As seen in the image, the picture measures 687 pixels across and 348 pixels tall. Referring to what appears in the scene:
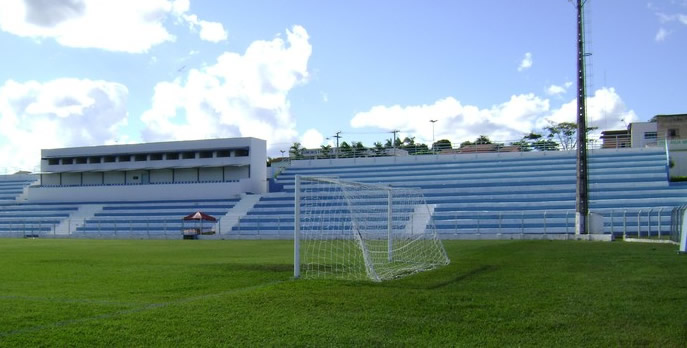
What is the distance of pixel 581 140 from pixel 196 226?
1988 cm

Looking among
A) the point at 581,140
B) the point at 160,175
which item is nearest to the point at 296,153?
the point at 160,175

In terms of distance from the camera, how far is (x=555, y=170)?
34.9 metres

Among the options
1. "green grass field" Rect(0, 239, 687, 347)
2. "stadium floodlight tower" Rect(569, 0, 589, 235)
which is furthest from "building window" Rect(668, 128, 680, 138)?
"green grass field" Rect(0, 239, 687, 347)

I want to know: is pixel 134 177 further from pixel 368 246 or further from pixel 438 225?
pixel 368 246

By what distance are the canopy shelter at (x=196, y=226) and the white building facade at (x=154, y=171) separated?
19.3ft

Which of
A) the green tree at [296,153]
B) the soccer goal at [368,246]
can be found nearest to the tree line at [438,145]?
the green tree at [296,153]

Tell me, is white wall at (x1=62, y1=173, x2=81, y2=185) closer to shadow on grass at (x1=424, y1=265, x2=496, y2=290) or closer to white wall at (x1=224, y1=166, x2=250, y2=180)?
white wall at (x1=224, y1=166, x2=250, y2=180)

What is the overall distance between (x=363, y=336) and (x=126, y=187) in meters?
40.3

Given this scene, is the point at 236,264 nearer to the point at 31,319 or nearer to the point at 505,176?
the point at 31,319

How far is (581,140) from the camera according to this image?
2472 cm

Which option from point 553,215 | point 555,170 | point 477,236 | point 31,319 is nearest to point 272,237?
point 477,236

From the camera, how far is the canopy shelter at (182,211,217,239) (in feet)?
103

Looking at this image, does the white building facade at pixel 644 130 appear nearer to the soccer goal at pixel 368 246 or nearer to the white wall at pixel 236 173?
the white wall at pixel 236 173

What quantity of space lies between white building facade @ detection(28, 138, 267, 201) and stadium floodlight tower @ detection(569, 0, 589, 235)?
71.1 feet
